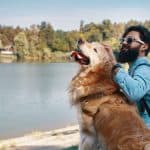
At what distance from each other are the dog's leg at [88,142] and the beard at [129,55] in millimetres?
1031

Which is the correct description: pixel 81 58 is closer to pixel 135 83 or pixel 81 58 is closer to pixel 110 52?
pixel 110 52

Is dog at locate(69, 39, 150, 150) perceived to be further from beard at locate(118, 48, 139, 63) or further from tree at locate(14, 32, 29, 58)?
tree at locate(14, 32, 29, 58)

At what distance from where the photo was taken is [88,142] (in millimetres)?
5539

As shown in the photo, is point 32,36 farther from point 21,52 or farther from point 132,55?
point 132,55

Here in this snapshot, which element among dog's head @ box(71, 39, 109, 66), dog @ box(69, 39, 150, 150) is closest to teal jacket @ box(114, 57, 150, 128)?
dog @ box(69, 39, 150, 150)

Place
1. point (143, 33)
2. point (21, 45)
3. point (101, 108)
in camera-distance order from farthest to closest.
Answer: point (21, 45) → point (143, 33) → point (101, 108)

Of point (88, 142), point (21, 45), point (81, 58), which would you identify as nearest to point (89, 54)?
point (81, 58)

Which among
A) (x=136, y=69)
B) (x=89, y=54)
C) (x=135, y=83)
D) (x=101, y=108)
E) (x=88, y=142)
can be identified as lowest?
(x=88, y=142)

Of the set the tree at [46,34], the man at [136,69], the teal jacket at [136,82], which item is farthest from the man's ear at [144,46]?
the tree at [46,34]

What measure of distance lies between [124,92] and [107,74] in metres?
0.41

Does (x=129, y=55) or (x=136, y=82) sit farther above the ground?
(x=129, y=55)

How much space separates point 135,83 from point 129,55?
0.56m

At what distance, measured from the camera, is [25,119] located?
21312 mm

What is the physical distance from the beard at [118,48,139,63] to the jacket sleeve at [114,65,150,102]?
0.31 m
